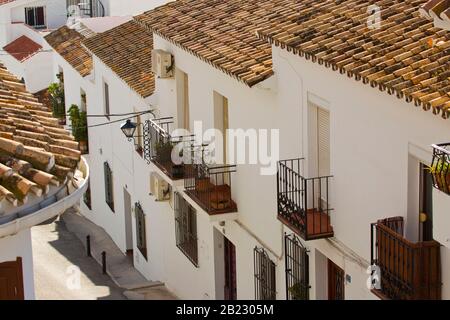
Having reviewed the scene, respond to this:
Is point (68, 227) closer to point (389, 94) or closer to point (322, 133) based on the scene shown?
point (322, 133)

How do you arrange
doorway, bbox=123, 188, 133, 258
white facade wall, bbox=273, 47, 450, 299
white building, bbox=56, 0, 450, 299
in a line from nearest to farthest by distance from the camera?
1. white facade wall, bbox=273, 47, 450, 299
2. white building, bbox=56, 0, 450, 299
3. doorway, bbox=123, 188, 133, 258

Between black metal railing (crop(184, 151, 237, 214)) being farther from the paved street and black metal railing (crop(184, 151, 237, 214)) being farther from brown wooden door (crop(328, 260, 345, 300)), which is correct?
the paved street

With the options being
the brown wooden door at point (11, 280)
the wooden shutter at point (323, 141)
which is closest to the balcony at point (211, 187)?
the wooden shutter at point (323, 141)

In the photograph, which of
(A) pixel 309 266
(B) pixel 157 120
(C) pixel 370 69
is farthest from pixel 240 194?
(C) pixel 370 69

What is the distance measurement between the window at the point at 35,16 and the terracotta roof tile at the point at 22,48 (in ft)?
3.01

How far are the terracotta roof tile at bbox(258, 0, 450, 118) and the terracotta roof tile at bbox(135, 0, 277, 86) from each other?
901mm

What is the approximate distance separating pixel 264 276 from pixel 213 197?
6.39ft

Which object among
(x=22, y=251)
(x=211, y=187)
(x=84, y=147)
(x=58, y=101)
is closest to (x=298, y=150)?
(x=211, y=187)

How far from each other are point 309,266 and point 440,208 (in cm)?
483

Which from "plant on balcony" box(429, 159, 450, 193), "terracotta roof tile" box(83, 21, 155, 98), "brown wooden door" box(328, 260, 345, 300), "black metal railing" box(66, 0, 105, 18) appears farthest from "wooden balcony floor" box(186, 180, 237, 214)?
"black metal railing" box(66, 0, 105, 18)

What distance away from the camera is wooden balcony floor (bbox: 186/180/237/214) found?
1783cm

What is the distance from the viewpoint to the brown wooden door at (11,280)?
33.0ft

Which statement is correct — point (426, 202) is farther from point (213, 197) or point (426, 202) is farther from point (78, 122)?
point (78, 122)

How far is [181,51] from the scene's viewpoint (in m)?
19.9
